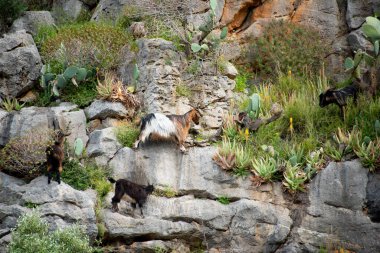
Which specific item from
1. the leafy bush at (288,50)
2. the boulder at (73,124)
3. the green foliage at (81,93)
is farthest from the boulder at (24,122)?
the leafy bush at (288,50)

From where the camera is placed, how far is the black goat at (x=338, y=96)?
16750 millimetres

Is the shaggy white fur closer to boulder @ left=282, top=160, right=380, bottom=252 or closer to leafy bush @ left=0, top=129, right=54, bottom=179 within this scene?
→ leafy bush @ left=0, top=129, right=54, bottom=179

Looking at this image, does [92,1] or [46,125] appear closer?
[46,125]

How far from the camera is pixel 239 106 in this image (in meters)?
17.9

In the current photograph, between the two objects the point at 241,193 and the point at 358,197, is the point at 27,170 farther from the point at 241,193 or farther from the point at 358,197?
the point at 358,197

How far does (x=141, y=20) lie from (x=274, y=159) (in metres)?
6.59

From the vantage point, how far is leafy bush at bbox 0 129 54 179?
15195 millimetres

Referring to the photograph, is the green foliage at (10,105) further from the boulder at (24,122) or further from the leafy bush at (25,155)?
the leafy bush at (25,155)

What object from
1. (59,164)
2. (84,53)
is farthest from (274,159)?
(84,53)

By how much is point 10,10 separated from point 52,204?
873 cm


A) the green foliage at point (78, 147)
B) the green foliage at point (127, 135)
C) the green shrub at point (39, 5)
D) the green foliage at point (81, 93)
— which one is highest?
the green shrub at point (39, 5)

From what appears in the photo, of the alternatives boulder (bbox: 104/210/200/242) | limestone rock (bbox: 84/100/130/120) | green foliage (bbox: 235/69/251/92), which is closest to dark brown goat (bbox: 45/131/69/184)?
boulder (bbox: 104/210/200/242)

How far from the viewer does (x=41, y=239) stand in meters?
12.5

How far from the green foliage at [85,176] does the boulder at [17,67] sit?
341 centimetres
